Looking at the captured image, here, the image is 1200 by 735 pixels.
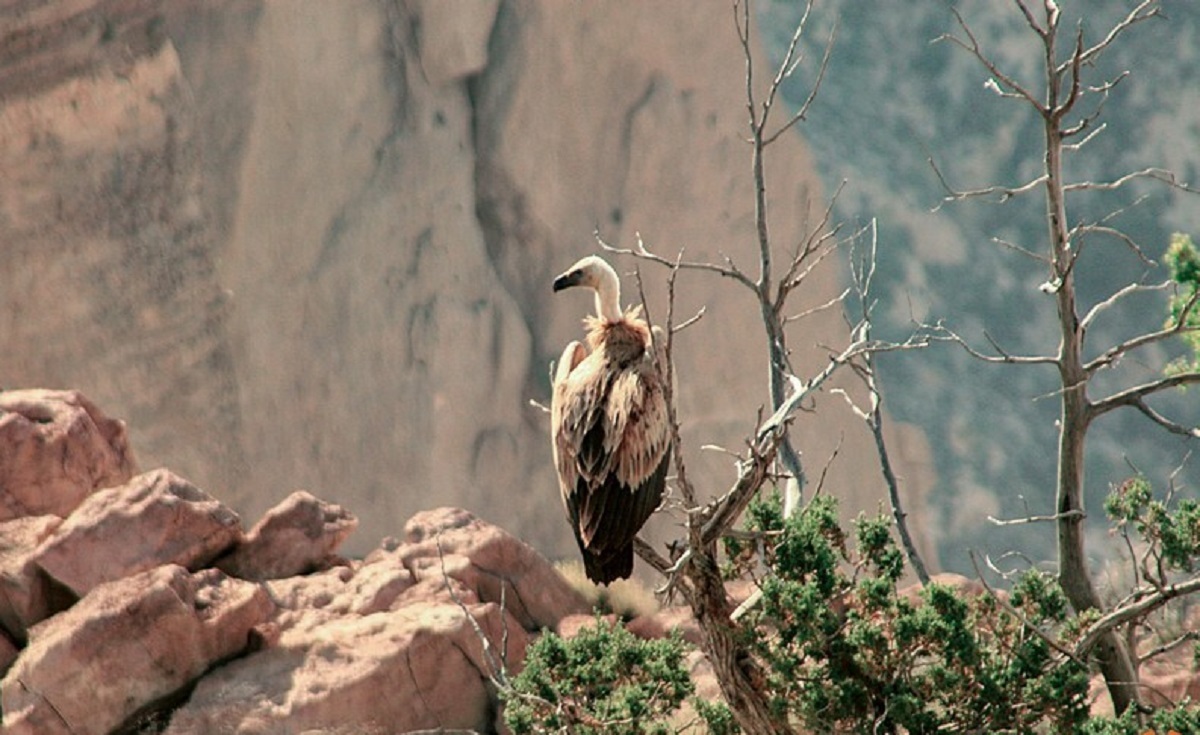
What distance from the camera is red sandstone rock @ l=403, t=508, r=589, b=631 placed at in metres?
11.2

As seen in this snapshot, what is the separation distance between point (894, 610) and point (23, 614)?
530cm

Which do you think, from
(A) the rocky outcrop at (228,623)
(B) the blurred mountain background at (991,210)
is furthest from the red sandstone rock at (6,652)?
(B) the blurred mountain background at (991,210)

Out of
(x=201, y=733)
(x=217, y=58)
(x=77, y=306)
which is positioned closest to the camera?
(x=201, y=733)

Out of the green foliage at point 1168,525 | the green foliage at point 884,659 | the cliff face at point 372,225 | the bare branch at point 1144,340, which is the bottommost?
the green foliage at point 884,659

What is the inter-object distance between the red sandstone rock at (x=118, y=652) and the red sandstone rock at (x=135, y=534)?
1.12ft

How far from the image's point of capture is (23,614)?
9.99m

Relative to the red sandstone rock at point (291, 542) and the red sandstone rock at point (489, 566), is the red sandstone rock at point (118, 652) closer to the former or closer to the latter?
the red sandstone rock at point (291, 542)

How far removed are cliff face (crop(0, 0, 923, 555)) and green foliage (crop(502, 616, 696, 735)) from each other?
1058 centimetres

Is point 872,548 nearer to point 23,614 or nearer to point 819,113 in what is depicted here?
point 23,614

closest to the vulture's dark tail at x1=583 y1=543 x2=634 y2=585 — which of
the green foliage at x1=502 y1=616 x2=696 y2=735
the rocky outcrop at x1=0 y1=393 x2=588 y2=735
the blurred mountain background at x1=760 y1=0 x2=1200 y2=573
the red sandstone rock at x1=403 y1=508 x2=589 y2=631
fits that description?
the green foliage at x1=502 y1=616 x2=696 y2=735

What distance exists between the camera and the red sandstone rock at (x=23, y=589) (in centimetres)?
998

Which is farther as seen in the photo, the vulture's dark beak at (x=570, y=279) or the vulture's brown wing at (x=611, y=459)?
the vulture's dark beak at (x=570, y=279)

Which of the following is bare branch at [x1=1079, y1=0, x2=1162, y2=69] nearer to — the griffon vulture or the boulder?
the griffon vulture

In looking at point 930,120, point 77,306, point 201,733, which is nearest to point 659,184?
point 930,120
